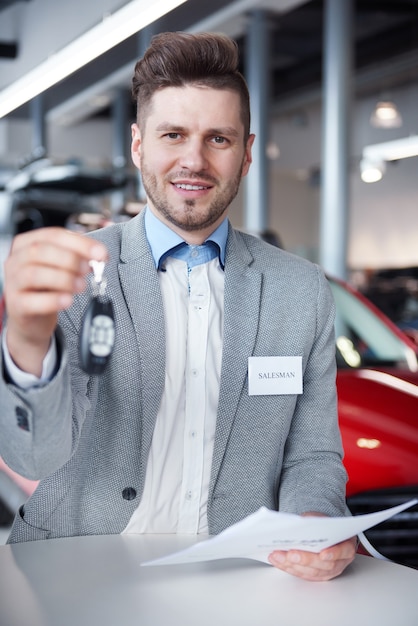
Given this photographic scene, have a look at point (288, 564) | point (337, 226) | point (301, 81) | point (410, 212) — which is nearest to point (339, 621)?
point (288, 564)

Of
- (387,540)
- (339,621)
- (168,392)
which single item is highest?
(168,392)

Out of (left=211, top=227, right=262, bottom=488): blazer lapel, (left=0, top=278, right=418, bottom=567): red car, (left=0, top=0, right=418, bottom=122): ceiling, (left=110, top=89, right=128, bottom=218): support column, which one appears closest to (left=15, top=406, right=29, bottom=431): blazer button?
(left=211, top=227, right=262, bottom=488): blazer lapel

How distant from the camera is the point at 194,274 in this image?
75.1 inches

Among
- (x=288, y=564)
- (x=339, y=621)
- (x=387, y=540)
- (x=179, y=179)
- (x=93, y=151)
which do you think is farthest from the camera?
(x=93, y=151)

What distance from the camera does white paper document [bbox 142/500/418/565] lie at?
1193 millimetres

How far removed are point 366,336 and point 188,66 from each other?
2196 millimetres

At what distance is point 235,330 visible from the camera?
1.83m

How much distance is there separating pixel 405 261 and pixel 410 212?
998 millimetres

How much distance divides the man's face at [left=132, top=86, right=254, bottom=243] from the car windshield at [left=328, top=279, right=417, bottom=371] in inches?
71.3

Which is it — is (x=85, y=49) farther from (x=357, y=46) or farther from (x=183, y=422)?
(x=357, y=46)

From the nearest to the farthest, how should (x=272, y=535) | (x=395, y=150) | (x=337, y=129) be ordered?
(x=272, y=535), (x=337, y=129), (x=395, y=150)

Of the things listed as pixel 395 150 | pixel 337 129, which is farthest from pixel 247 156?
pixel 395 150

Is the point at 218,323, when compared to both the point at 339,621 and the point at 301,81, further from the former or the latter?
the point at 301,81

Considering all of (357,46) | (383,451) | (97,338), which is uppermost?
(357,46)
